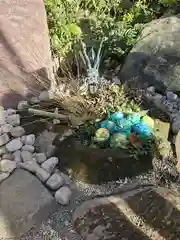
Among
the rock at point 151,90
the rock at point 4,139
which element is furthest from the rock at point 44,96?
the rock at point 151,90

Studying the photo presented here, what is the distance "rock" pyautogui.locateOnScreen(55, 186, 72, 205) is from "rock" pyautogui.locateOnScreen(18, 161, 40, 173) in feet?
0.70

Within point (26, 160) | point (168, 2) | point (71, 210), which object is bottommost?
point (71, 210)

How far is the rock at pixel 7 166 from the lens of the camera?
7.71 feet

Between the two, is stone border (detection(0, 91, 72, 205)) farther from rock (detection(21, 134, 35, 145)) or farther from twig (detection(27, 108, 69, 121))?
twig (detection(27, 108, 69, 121))

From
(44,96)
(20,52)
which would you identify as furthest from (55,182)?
(20,52)

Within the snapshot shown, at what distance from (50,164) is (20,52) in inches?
44.5

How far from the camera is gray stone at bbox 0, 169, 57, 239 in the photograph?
6.93 ft

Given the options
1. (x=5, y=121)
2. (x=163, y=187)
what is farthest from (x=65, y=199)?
(x=5, y=121)

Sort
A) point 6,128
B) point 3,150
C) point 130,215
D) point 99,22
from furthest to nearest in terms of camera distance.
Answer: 1. point 99,22
2. point 6,128
3. point 3,150
4. point 130,215

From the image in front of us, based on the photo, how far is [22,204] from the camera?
7.12ft

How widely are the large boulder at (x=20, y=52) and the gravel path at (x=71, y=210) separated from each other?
107cm

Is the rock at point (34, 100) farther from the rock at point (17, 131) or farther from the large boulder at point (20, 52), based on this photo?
the rock at point (17, 131)

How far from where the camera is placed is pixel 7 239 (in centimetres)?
207

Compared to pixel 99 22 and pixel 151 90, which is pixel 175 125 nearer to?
pixel 151 90
